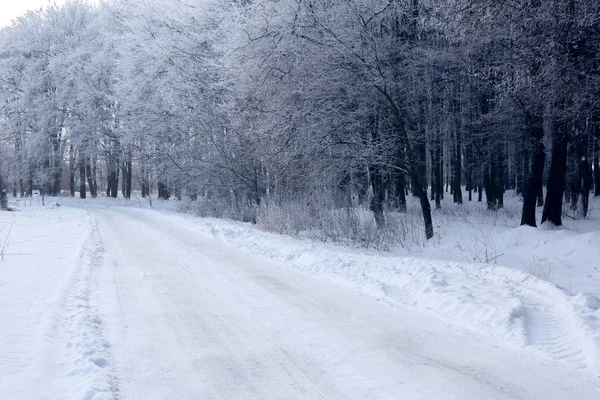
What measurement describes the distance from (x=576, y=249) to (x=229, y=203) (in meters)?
17.3

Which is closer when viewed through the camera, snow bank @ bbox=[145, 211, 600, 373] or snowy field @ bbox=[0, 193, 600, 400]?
snowy field @ bbox=[0, 193, 600, 400]

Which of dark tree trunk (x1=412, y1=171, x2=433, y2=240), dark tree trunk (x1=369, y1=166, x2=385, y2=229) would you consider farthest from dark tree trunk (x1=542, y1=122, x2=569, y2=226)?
dark tree trunk (x1=369, y1=166, x2=385, y2=229)

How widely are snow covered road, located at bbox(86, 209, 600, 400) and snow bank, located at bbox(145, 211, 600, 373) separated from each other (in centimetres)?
29

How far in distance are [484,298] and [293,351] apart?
2.90 metres

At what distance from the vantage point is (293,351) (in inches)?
191

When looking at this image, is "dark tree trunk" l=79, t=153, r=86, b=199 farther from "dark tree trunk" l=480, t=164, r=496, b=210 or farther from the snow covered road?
the snow covered road

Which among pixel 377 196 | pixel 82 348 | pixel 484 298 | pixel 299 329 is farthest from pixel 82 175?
pixel 484 298

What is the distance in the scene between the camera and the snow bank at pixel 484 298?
4.99m

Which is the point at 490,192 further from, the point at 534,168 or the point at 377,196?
the point at 377,196

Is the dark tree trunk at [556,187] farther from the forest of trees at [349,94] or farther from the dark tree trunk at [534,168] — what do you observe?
the dark tree trunk at [534,168]

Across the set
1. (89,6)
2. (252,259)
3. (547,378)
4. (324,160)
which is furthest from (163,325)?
(89,6)

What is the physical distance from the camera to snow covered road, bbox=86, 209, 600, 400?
3959 millimetres

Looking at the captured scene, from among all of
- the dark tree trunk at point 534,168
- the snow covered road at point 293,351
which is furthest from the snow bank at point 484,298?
the dark tree trunk at point 534,168

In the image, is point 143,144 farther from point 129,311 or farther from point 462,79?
point 129,311
